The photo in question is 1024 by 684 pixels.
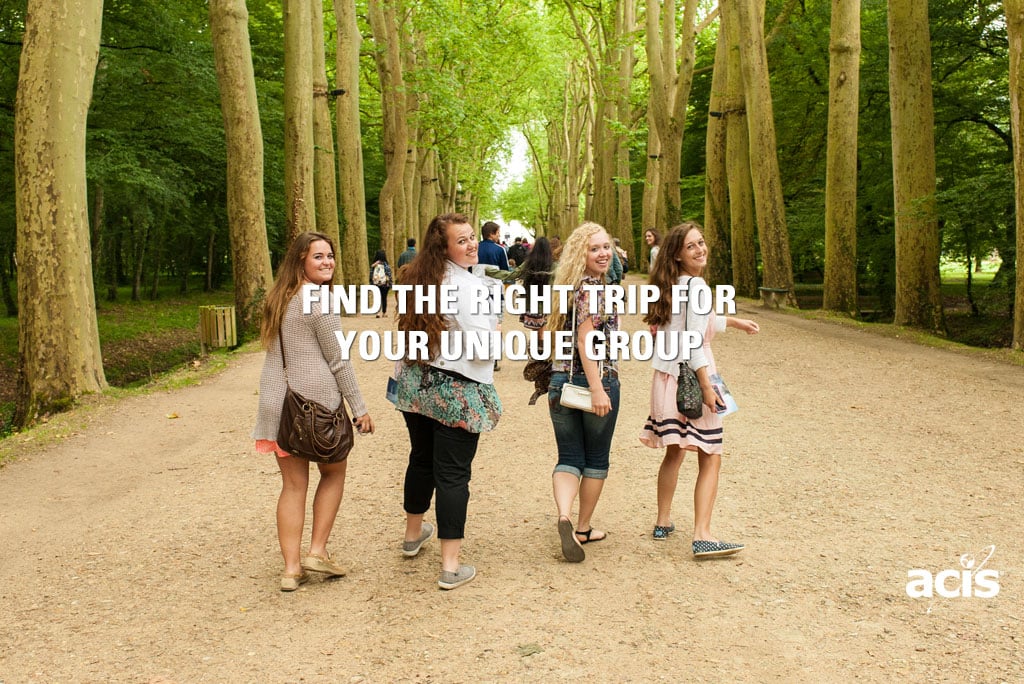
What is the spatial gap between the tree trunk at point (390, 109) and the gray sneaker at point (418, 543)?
20.1m

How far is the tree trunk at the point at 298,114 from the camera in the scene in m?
17.9

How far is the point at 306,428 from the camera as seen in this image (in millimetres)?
4891

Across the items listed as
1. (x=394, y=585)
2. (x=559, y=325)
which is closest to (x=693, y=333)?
(x=559, y=325)

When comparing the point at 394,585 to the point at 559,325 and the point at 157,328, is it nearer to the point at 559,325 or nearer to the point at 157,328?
the point at 559,325

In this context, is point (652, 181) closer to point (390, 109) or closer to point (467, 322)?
point (390, 109)

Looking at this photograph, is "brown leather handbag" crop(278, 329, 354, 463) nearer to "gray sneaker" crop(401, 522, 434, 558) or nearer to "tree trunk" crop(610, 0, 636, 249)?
"gray sneaker" crop(401, 522, 434, 558)

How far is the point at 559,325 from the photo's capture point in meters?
5.41

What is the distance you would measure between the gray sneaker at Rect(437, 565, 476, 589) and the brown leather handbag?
893 millimetres

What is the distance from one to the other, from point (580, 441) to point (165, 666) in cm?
247

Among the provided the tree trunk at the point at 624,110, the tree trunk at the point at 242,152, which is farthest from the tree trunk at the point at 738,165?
the tree trunk at the point at 242,152

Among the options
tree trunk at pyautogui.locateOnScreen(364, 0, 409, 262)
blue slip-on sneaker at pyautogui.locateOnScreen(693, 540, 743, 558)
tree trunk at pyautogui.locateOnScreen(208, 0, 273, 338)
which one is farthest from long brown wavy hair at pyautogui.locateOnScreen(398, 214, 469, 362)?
tree trunk at pyautogui.locateOnScreen(364, 0, 409, 262)

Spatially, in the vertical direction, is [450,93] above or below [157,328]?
above

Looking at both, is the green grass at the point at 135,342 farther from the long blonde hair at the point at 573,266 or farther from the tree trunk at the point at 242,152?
the long blonde hair at the point at 573,266

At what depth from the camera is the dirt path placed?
4.22 metres
